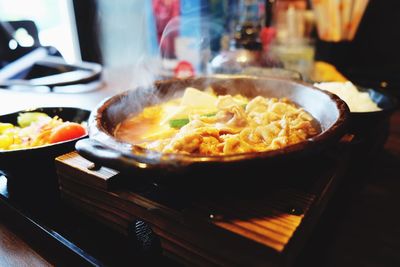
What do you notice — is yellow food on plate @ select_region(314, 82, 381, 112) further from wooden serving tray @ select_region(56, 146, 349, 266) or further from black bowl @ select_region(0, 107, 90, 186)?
black bowl @ select_region(0, 107, 90, 186)

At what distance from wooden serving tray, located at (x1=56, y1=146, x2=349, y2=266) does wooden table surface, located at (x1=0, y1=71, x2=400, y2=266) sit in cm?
35

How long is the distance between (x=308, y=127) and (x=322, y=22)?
9.74 ft

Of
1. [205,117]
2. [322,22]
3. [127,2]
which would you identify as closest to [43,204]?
[205,117]

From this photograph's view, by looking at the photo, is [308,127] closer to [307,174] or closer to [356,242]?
[307,174]

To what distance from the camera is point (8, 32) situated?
4777mm

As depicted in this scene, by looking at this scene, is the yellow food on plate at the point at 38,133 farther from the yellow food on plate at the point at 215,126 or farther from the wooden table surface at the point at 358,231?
the wooden table surface at the point at 358,231

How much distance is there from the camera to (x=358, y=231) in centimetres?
157

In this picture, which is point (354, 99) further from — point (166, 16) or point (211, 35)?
point (166, 16)

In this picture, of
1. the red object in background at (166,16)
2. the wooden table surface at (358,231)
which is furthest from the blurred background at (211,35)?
the wooden table surface at (358,231)

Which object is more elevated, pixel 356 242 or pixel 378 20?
pixel 378 20

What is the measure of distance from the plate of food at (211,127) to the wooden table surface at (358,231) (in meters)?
0.52

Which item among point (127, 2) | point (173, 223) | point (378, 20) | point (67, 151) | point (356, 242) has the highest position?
point (127, 2)

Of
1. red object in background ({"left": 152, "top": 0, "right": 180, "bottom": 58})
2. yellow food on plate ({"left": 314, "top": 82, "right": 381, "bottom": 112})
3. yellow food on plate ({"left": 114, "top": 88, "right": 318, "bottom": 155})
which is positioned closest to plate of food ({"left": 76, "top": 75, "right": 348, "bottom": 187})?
yellow food on plate ({"left": 114, "top": 88, "right": 318, "bottom": 155})

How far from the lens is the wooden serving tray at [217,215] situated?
3.06 feet
